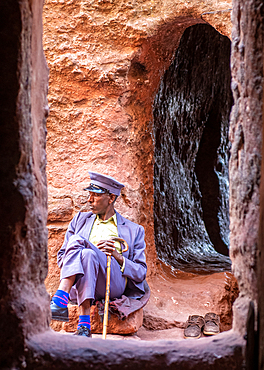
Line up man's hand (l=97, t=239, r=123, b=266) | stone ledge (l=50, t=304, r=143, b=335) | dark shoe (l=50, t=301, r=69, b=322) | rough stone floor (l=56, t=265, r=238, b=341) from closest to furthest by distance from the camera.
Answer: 1. dark shoe (l=50, t=301, r=69, b=322)
2. man's hand (l=97, t=239, r=123, b=266)
3. stone ledge (l=50, t=304, r=143, b=335)
4. rough stone floor (l=56, t=265, r=238, b=341)

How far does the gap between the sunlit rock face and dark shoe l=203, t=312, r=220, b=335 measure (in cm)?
137

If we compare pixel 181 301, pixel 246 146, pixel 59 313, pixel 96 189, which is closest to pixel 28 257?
pixel 246 146

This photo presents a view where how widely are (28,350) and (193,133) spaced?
18.7ft

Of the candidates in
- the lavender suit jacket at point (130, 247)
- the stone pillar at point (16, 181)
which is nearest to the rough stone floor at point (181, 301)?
the lavender suit jacket at point (130, 247)

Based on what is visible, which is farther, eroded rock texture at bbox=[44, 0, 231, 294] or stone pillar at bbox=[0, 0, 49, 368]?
eroded rock texture at bbox=[44, 0, 231, 294]

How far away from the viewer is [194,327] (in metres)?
3.48

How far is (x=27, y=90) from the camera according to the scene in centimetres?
150

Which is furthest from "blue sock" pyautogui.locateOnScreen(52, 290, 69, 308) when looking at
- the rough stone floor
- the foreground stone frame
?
the foreground stone frame

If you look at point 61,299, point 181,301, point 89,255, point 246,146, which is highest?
point 246,146

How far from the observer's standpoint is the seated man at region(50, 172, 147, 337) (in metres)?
2.94

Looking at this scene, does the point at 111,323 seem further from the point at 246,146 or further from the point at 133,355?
the point at 246,146

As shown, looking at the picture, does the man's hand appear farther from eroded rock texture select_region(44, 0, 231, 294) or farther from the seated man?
eroded rock texture select_region(44, 0, 231, 294)

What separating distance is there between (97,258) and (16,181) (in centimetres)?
169

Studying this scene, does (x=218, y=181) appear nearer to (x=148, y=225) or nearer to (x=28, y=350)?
(x=148, y=225)
